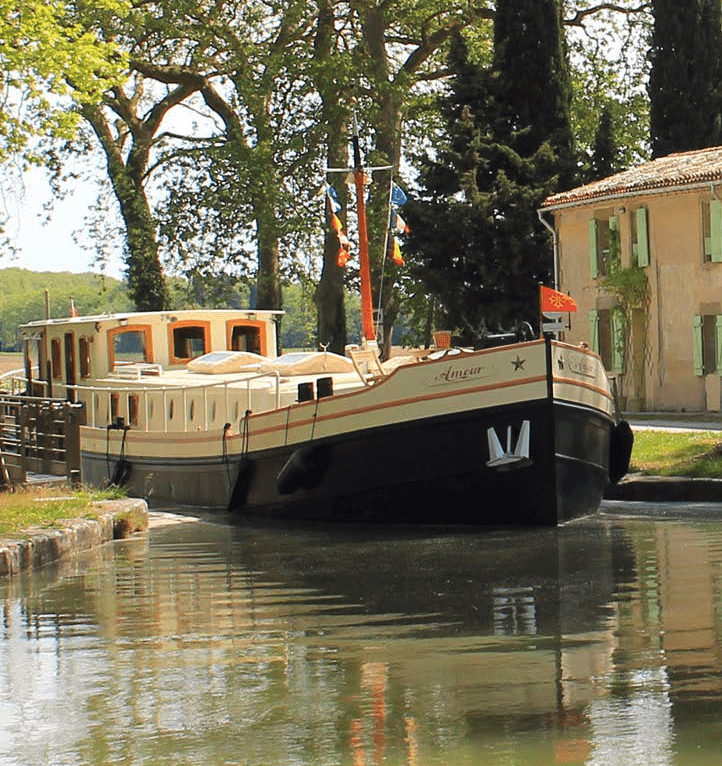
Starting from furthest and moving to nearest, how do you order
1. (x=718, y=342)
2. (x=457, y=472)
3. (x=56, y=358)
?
1. (x=718, y=342)
2. (x=56, y=358)
3. (x=457, y=472)

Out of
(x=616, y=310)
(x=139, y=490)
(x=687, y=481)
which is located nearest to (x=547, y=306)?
(x=687, y=481)

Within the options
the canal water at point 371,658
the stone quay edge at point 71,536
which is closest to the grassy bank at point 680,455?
the canal water at point 371,658

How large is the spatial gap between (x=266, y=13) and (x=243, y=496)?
95.7 ft

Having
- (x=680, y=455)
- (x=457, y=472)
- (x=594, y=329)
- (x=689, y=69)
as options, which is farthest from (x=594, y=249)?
(x=457, y=472)

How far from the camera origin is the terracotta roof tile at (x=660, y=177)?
35.5 meters

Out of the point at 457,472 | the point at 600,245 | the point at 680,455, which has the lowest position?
the point at 680,455

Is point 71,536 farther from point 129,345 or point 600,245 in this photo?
point 600,245

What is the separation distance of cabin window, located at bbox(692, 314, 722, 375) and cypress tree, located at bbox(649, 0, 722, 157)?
32.9 ft

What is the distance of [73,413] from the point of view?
899 inches

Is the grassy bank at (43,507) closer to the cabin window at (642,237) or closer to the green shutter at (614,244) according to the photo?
the cabin window at (642,237)

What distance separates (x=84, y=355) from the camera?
1088 inches

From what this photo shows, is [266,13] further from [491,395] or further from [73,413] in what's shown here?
[491,395]

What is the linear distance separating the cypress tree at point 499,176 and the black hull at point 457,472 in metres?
24.0

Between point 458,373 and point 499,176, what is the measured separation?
86.4ft
